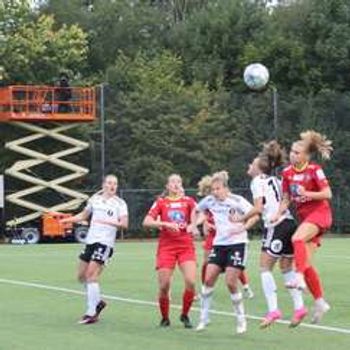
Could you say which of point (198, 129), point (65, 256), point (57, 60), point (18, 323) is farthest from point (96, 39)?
point (18, 323)

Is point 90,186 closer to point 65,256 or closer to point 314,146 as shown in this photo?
point 65,256

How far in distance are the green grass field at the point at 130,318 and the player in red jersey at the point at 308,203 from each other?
24.7 inches

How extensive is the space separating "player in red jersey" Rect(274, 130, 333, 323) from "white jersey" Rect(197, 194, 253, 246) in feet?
2.16

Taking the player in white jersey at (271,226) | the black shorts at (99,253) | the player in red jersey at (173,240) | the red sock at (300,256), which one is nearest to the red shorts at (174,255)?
the player in red jersey at (173,240)

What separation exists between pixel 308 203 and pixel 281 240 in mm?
736

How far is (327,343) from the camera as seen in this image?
11.4 meters

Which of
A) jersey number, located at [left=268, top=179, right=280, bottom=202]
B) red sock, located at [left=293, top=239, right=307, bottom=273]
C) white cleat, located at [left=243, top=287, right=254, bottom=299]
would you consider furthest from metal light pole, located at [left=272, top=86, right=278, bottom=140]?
red sock, located at [left=293, top=239, right=307, bottom=273]

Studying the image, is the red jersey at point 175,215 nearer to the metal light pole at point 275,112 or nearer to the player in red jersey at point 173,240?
the player in red jersey at point 173,240

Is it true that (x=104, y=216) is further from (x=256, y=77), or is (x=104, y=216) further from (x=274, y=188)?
(x=256, y=77)

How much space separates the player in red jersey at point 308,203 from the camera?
11.7m

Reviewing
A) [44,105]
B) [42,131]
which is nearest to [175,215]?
[44,105]

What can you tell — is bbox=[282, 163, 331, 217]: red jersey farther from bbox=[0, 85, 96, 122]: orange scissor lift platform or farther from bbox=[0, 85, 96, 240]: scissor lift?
bbox=[0, 85, 96, 122]: orange scissor lift platform

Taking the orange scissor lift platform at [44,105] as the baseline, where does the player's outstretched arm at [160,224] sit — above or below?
below

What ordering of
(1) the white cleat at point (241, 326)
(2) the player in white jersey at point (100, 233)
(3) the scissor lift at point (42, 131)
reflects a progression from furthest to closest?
(3) the scissor lift at point (42, 131) < (2) the player in white jersey at point (100, 233) < (1) the white cleat at point (241, 326)
